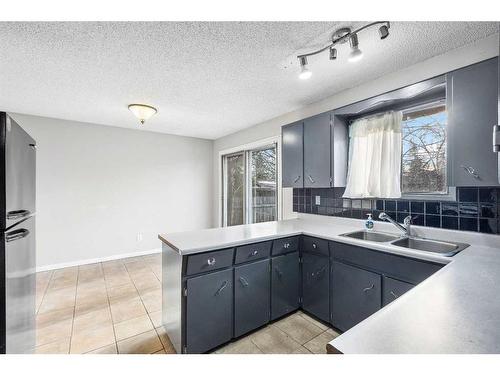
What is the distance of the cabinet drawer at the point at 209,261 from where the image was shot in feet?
5.17

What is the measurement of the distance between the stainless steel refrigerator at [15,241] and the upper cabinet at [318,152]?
90.8 inches

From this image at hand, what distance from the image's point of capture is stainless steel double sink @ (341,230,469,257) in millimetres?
1678

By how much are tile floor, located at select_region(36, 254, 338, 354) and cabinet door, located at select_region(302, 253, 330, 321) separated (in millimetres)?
126

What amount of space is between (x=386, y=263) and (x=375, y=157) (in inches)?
42.3

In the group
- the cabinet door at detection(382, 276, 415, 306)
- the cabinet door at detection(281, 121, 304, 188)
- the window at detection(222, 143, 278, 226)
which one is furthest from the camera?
the window at detection(222, 143, 278, 226)

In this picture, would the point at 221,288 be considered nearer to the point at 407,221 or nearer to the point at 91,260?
the point at 407,221

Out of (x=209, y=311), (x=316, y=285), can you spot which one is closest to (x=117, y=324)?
(x=209, y=311)

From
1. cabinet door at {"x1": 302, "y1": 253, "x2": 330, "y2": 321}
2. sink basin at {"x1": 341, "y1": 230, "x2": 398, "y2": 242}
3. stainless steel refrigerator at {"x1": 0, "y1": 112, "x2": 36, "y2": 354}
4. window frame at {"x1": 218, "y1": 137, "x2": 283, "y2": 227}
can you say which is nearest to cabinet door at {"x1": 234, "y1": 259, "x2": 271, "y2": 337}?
cabinet door at {"x1": 302, "y1": 253, "x2": 330, "y2": 321}

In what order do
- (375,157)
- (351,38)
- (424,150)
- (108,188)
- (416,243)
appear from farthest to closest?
(108,188), (375,157), (424,150), (416,243), (351,38)

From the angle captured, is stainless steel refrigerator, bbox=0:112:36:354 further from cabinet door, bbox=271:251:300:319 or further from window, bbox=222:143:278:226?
window, bbox=222:143:278:226

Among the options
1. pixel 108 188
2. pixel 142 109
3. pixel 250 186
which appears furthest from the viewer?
pixel 250 186

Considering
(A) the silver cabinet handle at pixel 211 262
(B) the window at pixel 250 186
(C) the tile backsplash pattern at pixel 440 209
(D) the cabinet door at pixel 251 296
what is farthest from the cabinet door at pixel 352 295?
(B) the window at pixel 250 186

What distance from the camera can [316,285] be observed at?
2086 millimetres

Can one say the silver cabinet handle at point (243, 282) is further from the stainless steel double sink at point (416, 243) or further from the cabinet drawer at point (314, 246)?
the stainless steel double sink at point (416, 243)
